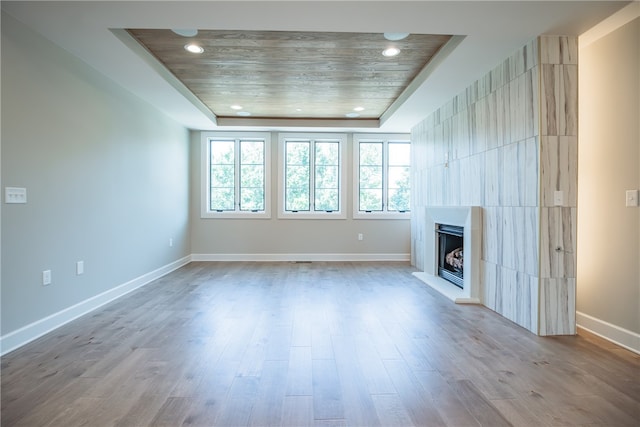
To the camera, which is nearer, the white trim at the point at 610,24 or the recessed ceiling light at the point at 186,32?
the white trim at the point at 610,24

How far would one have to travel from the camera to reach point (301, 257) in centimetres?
673

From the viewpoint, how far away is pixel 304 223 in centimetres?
675

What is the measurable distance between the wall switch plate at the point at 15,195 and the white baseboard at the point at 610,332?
184 inches

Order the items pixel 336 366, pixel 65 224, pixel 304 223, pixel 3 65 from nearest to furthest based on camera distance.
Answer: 1. pixel 336 366
2. pixel 3 65
3. pixel 65 224
4. pixel 304 223

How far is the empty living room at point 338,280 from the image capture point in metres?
1.95

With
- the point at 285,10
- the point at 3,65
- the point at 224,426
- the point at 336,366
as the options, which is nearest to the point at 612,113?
the point at 285,10

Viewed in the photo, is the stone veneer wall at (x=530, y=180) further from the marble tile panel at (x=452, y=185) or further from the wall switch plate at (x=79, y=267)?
the wall switch plate at (x=79, y=267)

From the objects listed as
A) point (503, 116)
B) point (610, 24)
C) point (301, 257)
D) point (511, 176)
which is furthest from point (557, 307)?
point (301, 257)

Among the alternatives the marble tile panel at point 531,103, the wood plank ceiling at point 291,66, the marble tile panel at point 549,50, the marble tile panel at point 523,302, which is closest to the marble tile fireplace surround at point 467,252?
the marble tile panel at point 523,302

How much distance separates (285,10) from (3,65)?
80.4 inches

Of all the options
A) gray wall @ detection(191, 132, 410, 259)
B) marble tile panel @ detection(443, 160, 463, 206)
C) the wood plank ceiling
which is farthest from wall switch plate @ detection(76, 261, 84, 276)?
marble tile panel @ detection(443, 160, 463, 206)

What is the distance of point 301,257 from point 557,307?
14.9 ft

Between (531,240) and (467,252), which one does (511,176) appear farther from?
(467,252)

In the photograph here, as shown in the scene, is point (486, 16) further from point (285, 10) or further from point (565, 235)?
point (565, 235)
